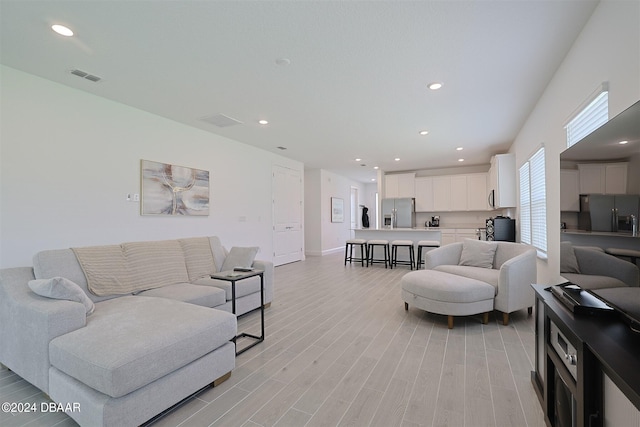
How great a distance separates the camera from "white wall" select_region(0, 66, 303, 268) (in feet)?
9.39

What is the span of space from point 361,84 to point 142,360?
312 centimetres

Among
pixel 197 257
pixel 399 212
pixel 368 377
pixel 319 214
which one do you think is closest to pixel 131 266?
pixel 197 257

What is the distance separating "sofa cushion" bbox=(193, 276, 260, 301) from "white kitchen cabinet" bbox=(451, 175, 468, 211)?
6.31 meters

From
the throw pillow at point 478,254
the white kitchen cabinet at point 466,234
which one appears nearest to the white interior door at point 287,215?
the throw pillow at point 478,254

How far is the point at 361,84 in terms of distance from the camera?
3178 mm

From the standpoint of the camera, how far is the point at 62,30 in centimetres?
226

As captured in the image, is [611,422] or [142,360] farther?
[142,360]

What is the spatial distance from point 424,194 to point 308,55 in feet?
21.2

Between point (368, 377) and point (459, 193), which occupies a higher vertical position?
point (459, 193)

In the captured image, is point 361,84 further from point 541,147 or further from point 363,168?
point 363,168

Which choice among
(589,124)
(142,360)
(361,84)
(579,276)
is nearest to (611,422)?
(579,276)

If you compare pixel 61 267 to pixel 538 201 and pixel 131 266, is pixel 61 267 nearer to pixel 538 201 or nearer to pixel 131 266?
pixel 131 266

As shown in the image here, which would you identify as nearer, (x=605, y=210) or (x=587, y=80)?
(x=605, y=210)

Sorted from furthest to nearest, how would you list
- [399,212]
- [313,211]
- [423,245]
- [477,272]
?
[313,211] < [399,212] < [423,245] < [477,272]
